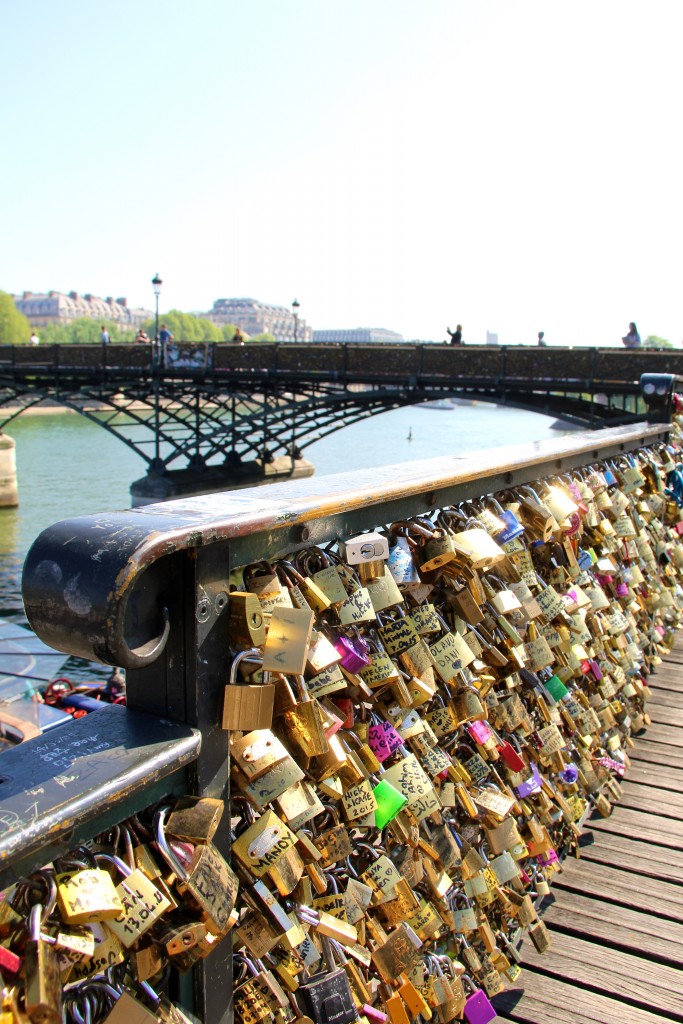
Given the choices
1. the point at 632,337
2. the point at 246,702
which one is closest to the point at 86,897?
the point at 246,702

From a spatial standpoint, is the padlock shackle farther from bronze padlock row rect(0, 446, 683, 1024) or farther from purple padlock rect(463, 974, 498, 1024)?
purple padlock rect(463, 974, 498, 1024)

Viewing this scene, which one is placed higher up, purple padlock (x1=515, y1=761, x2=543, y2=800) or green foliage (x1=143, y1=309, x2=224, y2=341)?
green foliage (x1=143, y1=309, x2=224, y2=341)

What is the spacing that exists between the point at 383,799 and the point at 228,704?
1.78 feet

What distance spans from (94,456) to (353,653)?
Answer: 4625 centimetres

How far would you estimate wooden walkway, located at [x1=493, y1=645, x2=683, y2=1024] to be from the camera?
208 cm

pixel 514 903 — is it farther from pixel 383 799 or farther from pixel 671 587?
pixel 671 587

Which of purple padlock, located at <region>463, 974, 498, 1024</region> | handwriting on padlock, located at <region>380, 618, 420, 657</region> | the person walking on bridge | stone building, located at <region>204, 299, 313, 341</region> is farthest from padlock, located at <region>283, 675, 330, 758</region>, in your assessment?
stone building, located at <region>204, 299, 313, 341</region>

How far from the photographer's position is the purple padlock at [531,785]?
234 centimetres

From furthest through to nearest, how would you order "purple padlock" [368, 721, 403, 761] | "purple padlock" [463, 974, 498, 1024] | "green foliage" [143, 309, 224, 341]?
"green foliage" [143, 309, 224, 341]
"purple padlock" [463, 974, 498, 1024]
"purple padlock" [368, 721, 403, 761]

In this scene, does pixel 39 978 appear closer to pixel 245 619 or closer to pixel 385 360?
pixel 245 619

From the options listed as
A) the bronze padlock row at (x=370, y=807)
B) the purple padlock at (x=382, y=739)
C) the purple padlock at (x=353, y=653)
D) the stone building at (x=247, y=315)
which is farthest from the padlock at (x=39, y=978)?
the stone building at (x=247, y=315)

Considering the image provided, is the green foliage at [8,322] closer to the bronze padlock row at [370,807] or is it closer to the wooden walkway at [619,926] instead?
the wooden walkway at [619,926]

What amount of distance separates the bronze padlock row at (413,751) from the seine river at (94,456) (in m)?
13.6

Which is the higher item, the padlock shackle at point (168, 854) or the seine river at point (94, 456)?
the padlock shackle at point (168, 854)
